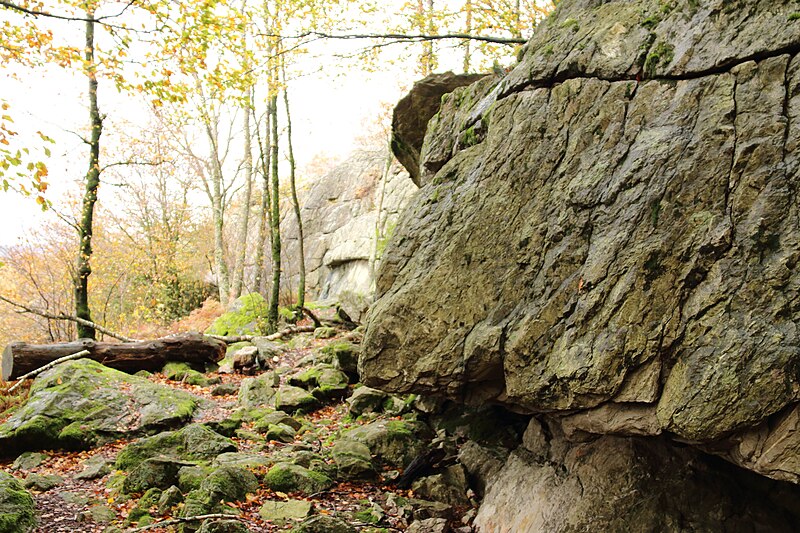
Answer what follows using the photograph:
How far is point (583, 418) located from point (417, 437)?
12.5ft

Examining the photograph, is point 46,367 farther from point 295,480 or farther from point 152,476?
point 295,480

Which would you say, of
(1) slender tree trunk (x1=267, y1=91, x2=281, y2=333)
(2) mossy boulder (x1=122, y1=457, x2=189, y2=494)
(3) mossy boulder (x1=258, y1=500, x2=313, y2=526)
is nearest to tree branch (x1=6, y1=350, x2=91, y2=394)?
(2) mossy boulder (x1=122, y1=457, x2=189, y2=494)

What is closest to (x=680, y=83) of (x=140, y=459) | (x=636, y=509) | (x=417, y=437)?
(x=636, y=509)

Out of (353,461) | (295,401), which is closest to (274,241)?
(295,401)

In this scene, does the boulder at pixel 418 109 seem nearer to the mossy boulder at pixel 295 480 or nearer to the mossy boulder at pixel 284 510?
the mossy boulder at pixel 295 480

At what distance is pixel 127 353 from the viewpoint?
12258mm

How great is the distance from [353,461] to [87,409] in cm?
502

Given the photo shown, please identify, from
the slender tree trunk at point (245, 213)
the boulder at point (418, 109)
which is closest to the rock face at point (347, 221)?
the slender tree trunk at point (245, 213)

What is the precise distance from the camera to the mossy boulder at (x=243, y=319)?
17172 mm

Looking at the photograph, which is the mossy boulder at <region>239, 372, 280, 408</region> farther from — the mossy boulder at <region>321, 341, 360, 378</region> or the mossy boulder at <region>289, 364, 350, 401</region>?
the mossy boulder at <region>321, 341, 360, 378</region>

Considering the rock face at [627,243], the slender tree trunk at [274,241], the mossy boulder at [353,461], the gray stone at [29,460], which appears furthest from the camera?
the slender tree trunk at [274,241]

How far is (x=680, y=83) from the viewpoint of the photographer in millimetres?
5211

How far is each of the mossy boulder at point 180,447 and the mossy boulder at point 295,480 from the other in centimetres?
125

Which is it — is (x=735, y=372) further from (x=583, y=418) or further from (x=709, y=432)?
(x=583, y=418)
